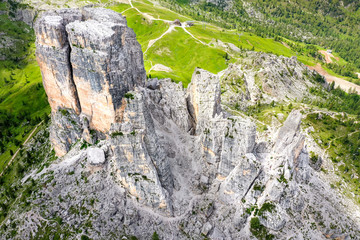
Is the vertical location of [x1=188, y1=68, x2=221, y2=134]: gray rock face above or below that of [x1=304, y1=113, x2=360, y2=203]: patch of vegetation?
above

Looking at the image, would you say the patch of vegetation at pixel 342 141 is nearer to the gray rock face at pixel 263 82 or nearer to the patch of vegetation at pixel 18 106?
the gray rock face at pixel 263 82

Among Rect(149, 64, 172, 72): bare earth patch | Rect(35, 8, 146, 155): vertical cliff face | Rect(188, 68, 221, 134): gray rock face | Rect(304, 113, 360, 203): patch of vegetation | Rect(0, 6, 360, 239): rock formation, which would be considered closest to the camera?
Rect(35, 8, 146, 155): vertical cliff face

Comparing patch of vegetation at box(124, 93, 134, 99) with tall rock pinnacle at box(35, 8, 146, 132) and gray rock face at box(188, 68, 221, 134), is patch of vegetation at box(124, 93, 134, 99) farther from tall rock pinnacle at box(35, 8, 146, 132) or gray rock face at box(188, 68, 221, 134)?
gray rock face at box(188, 68, 221, 134)

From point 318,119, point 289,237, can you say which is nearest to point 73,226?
point 289,237

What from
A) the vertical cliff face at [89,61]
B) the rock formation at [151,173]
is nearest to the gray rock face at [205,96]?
the rock formation at [151,173]

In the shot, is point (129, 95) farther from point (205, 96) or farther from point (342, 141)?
point (342, 141)

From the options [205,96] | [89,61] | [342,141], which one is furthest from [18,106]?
[342,141]

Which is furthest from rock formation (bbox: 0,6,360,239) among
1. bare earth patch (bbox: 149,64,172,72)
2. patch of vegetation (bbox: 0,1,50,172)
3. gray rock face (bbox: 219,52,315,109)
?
bare earth patch (bbox: 149,64,172,72)

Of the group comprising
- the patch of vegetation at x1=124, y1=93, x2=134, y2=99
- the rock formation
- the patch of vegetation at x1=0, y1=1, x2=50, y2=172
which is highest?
the patch of vegetation at x1=124, y1=93, x2=134, y2=99
